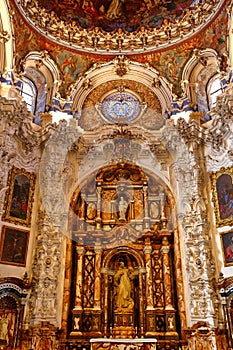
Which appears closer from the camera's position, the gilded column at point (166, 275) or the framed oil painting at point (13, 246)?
the framed oil painting at point (13, 246)

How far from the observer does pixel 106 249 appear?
1456 cm

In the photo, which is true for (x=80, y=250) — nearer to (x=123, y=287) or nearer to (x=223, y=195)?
(x=123, y=287)

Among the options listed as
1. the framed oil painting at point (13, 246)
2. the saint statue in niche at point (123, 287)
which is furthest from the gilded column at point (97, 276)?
the framed oil painting at point (13, 246)

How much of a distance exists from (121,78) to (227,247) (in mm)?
10021

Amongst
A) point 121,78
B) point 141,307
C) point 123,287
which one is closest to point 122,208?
point 123,287

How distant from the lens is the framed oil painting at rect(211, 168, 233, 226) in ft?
42.9

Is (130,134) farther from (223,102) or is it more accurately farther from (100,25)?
(100,25)

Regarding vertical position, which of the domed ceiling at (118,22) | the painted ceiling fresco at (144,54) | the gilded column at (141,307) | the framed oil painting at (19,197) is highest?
the domed ceiling at (118,22)

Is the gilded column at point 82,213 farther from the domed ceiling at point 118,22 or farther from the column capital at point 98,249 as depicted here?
the domed ceiling at point 118,22

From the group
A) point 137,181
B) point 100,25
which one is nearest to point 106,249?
point 137,181

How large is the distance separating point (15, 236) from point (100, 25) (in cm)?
1168

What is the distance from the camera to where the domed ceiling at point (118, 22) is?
1606 centimetres

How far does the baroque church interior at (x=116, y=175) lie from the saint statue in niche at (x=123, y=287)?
0.06m

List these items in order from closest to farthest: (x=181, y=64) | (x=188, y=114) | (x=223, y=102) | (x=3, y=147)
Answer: (x=3, y=147) → (x=223, y=102) → (x=188, y=114) → (x=181, y=64)
